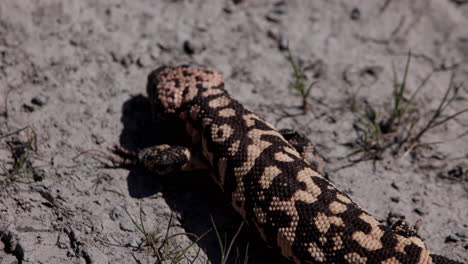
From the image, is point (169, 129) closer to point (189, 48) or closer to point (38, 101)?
point (189, 48)

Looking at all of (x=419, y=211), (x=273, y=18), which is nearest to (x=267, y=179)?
(x=419, y=211)

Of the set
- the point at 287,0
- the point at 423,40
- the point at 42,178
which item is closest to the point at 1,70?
the point at 42,178

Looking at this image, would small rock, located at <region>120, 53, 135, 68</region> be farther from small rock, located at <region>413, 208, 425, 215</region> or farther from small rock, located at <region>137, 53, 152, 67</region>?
small rock, located at <region>413, 208, 425, 215</region>

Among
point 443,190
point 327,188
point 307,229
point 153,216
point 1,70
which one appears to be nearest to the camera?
point 307,229

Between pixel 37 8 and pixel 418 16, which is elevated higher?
pixel 418 16

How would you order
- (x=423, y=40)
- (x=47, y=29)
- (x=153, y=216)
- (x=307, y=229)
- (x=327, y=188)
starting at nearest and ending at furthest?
1. (x=307, y=229)
2. (x=327, y=188)
3. (x=153, y=216)
4. (x=47, y=29)
5. (x=423, y=40)

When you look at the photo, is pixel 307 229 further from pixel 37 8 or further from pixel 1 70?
pixel 37 8

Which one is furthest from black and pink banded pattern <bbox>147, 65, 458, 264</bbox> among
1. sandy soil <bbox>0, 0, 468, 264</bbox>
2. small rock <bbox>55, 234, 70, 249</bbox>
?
small rock <bbox>55, 234, 70, 249</bbox>
